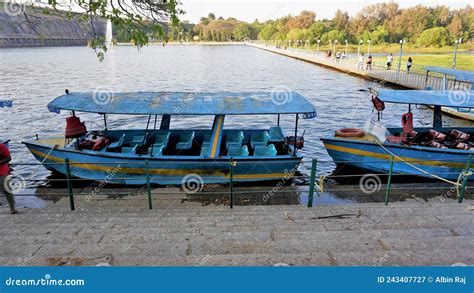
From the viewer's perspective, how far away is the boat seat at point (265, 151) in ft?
43.1

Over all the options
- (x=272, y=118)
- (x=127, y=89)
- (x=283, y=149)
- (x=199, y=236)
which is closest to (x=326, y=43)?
(x=127, y=89)

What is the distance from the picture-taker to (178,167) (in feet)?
40.5

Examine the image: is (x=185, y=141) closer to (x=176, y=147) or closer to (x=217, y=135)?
(x=176, y=147)

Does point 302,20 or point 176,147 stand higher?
point 302,20

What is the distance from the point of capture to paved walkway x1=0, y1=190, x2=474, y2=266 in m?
5.45

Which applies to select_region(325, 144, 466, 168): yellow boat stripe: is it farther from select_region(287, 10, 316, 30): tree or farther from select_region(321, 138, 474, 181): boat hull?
select_region(287, 10, 316, 30): tree

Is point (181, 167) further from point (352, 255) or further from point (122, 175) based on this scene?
point (352, 255)

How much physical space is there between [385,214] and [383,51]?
100187mm

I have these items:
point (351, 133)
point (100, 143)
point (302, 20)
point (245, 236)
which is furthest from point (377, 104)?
point (302, 20)

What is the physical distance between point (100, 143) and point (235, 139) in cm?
520

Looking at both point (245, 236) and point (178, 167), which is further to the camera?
point (178, 167)

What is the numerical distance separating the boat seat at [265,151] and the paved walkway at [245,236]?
457 cm

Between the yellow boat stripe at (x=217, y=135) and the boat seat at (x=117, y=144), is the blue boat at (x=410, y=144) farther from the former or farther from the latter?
the boat seat at (x=117, y=144)

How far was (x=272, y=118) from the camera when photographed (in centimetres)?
2770
